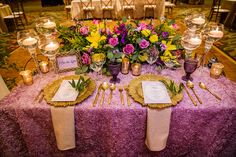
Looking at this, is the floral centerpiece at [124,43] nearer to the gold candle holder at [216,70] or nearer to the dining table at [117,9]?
the gold candle holder at [216,70]

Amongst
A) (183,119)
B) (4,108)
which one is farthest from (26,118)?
(183,119)

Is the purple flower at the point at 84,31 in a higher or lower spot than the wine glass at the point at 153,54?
higher

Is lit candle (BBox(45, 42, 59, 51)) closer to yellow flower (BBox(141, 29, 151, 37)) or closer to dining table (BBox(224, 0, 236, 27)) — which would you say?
yellow flower (BBox(141, 29, 151, 37))

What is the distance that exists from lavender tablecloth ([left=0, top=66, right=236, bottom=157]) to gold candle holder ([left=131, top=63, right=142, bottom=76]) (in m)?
0.24

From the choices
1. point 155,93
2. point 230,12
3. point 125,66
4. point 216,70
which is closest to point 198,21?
point 216,70

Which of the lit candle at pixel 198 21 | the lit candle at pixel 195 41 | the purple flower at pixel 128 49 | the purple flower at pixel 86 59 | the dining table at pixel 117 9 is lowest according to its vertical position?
the purple flower at pixel 86 59

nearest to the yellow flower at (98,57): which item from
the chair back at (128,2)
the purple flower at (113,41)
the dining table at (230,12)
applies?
the purple flower at (113,41)

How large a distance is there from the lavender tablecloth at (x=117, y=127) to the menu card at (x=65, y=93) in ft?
0.21

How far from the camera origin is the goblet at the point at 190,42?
4.30 feet

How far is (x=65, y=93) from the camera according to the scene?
1.03m

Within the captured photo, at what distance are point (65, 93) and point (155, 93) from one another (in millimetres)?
508

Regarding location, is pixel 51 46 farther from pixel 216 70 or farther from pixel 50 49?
pixel 216 70

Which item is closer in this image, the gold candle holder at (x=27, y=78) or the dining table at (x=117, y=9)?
the gold candle holder at (x=27, y=78)

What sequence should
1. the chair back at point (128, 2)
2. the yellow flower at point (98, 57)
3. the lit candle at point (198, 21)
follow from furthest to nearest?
the chair back at point (128, 2) → the lit candle at point (198, 21) → the yellow flower at point (98, 57)
